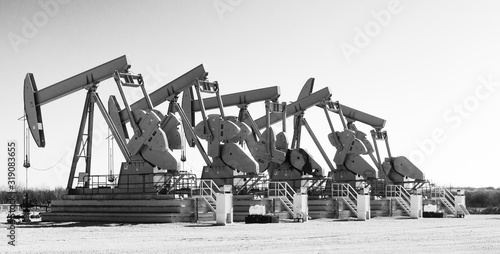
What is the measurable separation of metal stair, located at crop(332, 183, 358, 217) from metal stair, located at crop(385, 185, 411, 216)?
2.72m

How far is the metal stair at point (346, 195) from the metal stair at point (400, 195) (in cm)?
272

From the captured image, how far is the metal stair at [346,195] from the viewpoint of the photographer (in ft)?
146

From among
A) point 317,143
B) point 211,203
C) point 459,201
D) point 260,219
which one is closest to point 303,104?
point 317,143

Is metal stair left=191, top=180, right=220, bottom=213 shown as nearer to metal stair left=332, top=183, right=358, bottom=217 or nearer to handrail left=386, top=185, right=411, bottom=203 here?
metal stair left=332, top=183, right=358, bottom=217

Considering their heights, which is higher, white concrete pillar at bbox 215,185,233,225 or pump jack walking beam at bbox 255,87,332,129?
pump jack walking beam at bbox 255,87,332,129

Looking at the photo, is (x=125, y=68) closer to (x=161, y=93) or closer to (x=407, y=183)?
(x=161, y=93)

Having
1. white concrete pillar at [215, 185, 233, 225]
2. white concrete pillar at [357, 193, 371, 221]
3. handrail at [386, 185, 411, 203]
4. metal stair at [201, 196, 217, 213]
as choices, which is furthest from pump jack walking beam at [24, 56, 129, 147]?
handrail at [386, 185, 411, 203]

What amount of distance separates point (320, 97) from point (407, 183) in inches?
344

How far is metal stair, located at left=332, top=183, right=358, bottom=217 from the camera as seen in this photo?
44.4m

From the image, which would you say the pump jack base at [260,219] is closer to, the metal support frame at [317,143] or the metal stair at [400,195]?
the metal stair at [400,195]

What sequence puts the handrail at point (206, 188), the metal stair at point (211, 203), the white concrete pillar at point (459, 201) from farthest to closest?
1. the white concrete pillar at point (459, 201)
2. the handrail at point (206, 188)
3. the metal stair at point (211, 203)


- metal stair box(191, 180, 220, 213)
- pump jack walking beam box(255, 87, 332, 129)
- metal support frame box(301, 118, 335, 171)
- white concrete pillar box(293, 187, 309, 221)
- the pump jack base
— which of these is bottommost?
the pump jack base

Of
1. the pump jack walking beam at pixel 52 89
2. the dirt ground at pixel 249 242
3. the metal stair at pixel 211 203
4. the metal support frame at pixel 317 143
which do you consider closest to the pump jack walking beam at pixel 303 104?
the metal support frame at pixel 317 143

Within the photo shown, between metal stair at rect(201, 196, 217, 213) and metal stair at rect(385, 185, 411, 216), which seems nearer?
metal stair at rect(201, 196, 217, 213)
